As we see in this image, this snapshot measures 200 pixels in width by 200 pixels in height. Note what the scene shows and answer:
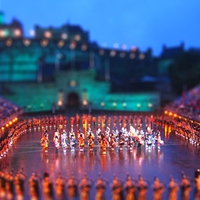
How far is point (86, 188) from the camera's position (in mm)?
15586

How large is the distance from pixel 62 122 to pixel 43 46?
44502 mm

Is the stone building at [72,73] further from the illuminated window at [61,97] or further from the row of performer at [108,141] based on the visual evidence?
the row of performer at [108,141]

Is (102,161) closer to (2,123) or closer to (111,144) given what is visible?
(111,144)

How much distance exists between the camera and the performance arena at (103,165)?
51.0 feet

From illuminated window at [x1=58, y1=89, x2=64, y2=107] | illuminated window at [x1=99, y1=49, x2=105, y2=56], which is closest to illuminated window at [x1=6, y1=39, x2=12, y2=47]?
illuminated window at [x1=99, y1=49, x2=105, y2=56]

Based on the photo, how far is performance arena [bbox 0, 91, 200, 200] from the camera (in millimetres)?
15539

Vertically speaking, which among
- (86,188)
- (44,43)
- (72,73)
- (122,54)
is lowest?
(86,188)

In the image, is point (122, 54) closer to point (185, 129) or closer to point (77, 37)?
point (77, 37)

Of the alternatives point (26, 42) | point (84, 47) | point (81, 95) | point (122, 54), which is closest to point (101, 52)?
point (84, 47)

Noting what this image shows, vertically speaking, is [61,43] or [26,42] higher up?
[26,42]

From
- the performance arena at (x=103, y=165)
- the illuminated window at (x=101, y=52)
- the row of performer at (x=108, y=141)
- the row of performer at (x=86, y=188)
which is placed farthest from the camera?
the illuminated window at (x=101, y=52)

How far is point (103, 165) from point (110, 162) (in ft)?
2.50

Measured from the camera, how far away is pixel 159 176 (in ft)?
59.5

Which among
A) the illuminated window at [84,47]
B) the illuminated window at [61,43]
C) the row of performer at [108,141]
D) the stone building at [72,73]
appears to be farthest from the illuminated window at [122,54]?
the row of performer at [108,141]
